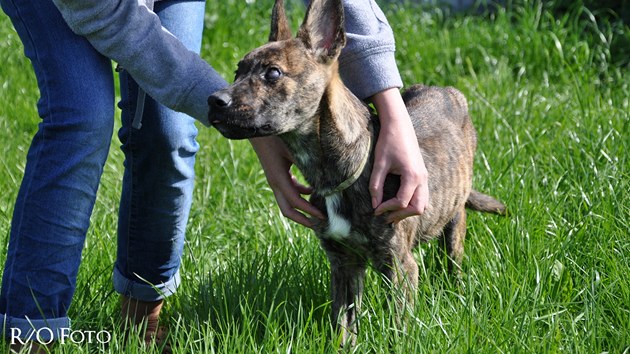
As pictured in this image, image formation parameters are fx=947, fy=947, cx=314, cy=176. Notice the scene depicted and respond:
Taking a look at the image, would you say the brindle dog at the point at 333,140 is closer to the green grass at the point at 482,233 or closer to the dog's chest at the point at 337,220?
the dog's chest at the point at 337,220

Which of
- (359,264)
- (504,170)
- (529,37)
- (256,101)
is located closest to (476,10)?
(529,37)

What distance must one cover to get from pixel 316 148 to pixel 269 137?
0.16m

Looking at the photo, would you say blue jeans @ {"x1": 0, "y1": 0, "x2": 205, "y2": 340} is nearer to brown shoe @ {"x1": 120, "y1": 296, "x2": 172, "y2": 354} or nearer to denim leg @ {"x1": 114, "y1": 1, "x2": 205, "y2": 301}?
denim leg @ {"x1": 114, "y1": 1, "x2": 205, "y2": 301}

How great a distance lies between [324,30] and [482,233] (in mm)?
1253

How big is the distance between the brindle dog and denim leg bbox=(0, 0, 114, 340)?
0.37m

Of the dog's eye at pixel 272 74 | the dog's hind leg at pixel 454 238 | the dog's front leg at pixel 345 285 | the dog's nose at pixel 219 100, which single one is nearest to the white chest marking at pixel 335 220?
the dog's front leg at pixel 345 285

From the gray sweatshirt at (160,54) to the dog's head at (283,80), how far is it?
11 cm

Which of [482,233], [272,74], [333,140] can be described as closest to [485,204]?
[482,233]

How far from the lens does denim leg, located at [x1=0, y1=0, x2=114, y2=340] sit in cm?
268

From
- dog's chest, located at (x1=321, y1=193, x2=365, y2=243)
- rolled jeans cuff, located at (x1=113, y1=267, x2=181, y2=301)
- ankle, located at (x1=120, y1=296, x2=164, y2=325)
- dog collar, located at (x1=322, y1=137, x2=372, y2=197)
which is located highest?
dog collar, located at (x1=322, y1=137, x2=372, y2=197)

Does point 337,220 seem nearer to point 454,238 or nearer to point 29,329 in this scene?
point 454,238

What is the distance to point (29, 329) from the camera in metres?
2.76

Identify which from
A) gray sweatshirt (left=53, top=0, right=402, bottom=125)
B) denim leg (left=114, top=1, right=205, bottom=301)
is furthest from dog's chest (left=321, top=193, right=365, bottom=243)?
denim leg (left=114, top=1, right=205, bottom=301)

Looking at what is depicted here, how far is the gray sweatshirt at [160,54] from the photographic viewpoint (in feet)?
8.58
